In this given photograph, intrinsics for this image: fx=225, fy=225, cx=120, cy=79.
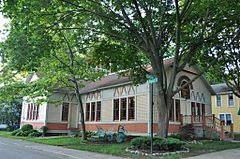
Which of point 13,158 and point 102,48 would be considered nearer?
point 13,158

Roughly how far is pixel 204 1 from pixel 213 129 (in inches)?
490

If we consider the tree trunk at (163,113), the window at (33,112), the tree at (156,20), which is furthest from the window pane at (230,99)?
the window at (33,112)

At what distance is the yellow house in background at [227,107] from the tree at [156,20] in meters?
22.3

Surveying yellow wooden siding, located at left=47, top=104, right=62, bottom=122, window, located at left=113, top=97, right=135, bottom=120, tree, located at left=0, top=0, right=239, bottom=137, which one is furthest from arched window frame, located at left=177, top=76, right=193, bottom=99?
yellow wooden siding, located at left=47, top=104, right=62, bottom=122

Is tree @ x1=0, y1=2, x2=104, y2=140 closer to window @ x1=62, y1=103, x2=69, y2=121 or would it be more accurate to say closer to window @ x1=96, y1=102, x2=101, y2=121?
window @ x1=96, y1=102, x2=101, y2=121

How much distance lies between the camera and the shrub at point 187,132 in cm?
1773

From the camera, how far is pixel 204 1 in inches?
421

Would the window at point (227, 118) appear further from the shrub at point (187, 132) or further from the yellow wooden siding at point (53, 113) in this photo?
the yellow wooden siding at point (53, 113)

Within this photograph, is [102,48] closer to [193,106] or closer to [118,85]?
[118,85]

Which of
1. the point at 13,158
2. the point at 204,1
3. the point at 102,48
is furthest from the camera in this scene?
the point at 102,48

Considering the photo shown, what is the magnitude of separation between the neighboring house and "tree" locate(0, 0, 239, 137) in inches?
197

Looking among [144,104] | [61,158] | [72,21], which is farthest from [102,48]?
[61,158]

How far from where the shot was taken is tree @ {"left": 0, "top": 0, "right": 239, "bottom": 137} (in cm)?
1145

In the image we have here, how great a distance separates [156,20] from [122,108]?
9.31 m
